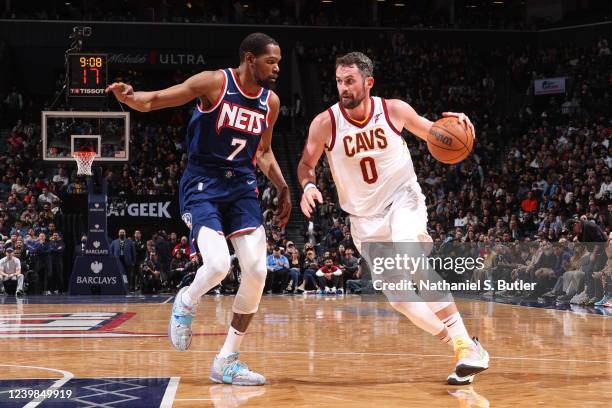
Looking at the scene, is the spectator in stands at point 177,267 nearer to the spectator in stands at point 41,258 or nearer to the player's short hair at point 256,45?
the spectator in stands at point 41,258

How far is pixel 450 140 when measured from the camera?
23.7 ft

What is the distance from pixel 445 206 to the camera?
23.6 meters

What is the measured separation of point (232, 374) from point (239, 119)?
1893 millimetres

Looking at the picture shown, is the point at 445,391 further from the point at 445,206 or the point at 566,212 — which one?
the point at 445,206

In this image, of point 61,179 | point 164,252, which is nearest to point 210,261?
point 164,252

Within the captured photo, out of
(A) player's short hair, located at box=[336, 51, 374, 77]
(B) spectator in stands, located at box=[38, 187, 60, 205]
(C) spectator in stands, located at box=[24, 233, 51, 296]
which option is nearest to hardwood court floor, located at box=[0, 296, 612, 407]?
(A) player's short hair, located at box=[336, 51, 374, 77]

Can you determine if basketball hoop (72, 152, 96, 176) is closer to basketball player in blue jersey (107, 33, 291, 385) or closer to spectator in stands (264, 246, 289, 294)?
spectator in stands (264, 246, 289, 294)

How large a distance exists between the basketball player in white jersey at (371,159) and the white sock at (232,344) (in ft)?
3.87

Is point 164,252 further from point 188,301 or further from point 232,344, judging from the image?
point 188,301

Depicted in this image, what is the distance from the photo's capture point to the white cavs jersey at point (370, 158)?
7.32 meters

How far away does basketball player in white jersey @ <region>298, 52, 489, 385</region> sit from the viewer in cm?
726

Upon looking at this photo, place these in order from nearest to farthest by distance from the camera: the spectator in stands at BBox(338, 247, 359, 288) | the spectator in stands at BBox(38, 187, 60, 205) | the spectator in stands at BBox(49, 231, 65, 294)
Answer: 1. the spectator in stands at BBox(49, 231, 65, 294)
2. the spectator in stands at BBox(338, 247, 359, 288)
3. the spectator in stands at BBox(38, 187, 60, 205)

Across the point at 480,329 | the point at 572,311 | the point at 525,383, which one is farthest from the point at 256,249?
the point at 572,311

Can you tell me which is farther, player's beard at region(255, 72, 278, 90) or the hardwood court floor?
player's beard at region(255, 72, 278, 90)
